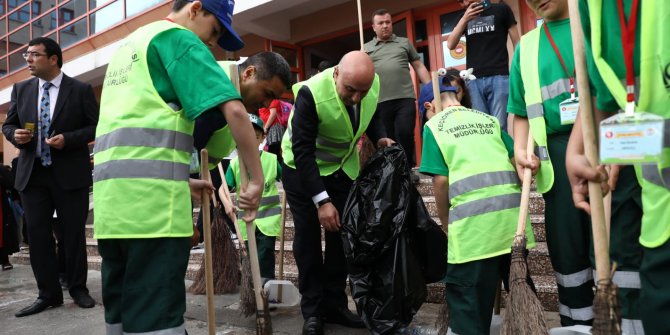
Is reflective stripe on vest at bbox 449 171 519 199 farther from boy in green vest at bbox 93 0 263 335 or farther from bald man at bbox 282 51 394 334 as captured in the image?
boy in green vest at bbox 93 0 263 335

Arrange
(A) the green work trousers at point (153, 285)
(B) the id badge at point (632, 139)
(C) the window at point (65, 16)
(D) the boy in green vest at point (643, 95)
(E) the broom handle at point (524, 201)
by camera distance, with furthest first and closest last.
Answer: (C) the window at point (65, 16)
(E) the broom handle at point (524, 201)
(A) the green work trousers at point (153, 285)
(D) the boy in green vest at point (643, 95)
(B) the id badge at point (632, 139)

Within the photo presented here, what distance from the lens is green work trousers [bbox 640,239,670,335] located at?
1243mm

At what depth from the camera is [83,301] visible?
3930mm

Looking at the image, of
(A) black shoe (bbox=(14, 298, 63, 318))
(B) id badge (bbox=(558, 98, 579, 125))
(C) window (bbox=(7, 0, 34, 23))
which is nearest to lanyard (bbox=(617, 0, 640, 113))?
(B) id badge (bbox=(558, 98, 579, 125))

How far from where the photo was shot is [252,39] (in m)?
9.15

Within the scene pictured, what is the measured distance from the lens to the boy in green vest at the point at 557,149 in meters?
2.17

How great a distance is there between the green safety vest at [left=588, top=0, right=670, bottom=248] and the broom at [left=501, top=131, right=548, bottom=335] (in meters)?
0.97

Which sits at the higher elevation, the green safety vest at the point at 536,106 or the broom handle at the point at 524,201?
the green safety vest at the point at 536,106

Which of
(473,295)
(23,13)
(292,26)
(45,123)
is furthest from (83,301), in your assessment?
(23,13)

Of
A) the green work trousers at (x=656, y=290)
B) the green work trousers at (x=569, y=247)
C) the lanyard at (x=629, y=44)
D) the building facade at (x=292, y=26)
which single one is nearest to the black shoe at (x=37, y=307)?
the green work trousers at (x=569, y=247)

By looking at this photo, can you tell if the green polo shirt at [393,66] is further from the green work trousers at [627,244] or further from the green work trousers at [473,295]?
the green work trousers at [627,244]

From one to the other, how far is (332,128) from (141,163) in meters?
1.43

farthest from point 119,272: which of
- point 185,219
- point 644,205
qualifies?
point 644,205

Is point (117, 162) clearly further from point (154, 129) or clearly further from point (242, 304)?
point (242, 304)
